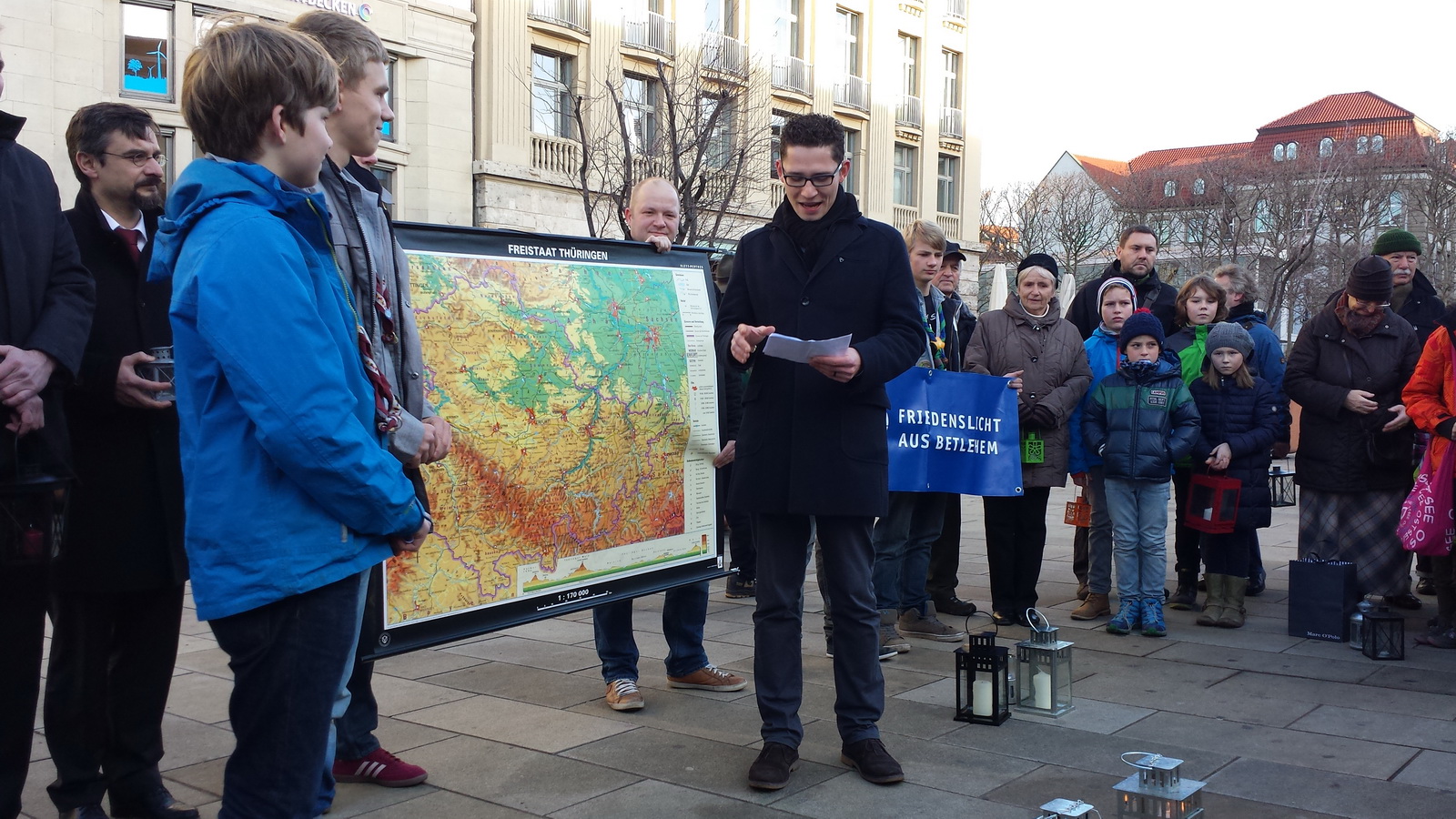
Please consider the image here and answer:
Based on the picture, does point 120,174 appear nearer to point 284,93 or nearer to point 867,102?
point 284,93

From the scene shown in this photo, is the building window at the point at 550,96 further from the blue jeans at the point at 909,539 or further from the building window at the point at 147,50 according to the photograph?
the blue jeans at the point at 909,539

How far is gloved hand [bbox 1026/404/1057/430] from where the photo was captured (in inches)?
272

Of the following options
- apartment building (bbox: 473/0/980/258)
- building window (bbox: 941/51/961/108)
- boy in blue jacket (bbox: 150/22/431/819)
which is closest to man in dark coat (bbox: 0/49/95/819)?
boy in blue jacket (bbox: 150/22/431/819)

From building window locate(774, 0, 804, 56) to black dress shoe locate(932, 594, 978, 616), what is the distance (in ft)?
→ 83.4

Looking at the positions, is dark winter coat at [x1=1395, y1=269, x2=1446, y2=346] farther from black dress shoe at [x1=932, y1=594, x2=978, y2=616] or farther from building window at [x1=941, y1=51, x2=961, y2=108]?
building window at [x1=941, y1=51, x2=961, y2=108]

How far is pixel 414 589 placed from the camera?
4137 millimetres

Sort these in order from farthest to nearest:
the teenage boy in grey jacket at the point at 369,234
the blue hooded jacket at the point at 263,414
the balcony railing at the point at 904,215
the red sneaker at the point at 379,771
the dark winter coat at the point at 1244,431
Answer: the balcony railing at the point at 904,215
the dark winter coat at the point at 1244,431
the red sneaker at the point at 379,771
the teenage boy in grey jacket at the point at 369,234
the blue hooded jacket at the point at 263,414

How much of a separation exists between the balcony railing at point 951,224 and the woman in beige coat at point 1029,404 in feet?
101

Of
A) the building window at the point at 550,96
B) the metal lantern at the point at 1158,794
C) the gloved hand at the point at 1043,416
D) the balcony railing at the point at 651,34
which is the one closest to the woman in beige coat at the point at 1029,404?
the gloved hand at the point at 1043,416

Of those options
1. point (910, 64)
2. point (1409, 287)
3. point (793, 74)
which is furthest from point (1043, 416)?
point (910, 64)

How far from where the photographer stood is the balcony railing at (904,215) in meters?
34.8

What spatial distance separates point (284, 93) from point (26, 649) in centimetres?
187

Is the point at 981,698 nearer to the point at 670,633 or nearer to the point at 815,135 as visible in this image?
the point at 670,633

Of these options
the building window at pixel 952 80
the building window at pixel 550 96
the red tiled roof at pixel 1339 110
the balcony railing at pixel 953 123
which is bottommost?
the building window at pixel 550 96
